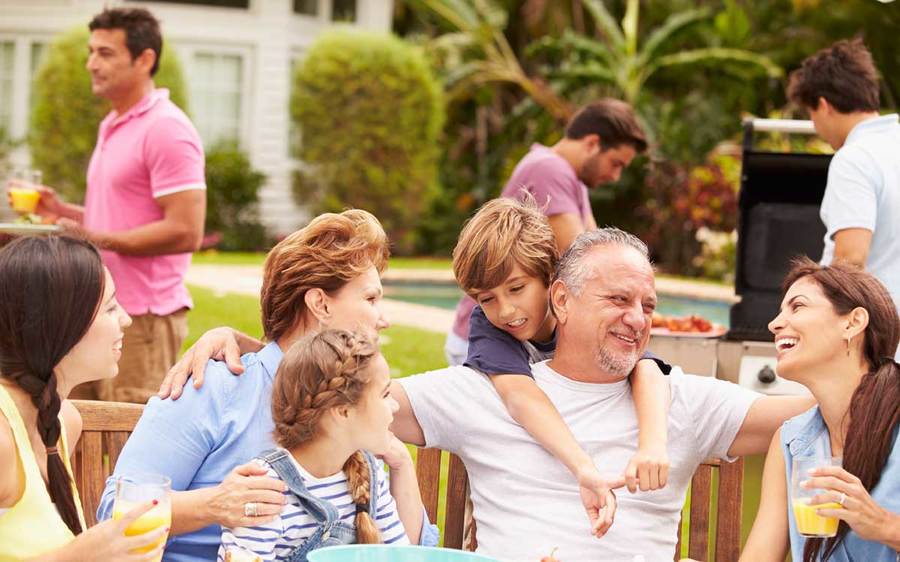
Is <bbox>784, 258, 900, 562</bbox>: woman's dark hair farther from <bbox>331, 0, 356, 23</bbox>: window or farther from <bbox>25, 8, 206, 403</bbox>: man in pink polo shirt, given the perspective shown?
<bbox>331, 0, 356, 23</bbox>: window

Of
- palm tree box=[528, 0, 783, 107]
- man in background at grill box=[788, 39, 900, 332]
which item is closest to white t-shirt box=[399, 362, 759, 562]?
man in background at grill box=[788, 39, 900, 332]

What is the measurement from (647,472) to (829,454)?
41 cm

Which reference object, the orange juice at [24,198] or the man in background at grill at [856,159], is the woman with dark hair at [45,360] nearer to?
the orange juice at [24,198]

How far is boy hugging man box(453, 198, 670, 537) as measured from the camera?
3354 millimetres

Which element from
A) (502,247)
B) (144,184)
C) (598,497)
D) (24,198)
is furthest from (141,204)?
(598,497)

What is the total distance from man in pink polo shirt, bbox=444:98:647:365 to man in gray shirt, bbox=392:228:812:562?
97.5 inches

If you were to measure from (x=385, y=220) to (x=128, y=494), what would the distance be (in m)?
16.4

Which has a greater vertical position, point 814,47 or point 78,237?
point 814,47

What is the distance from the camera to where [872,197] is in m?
5.10

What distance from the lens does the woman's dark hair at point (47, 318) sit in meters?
2.71

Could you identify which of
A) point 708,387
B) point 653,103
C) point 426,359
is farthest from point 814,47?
point 708,387

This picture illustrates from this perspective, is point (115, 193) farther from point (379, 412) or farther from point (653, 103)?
point (653, 103)

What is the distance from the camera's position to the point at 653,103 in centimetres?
1820

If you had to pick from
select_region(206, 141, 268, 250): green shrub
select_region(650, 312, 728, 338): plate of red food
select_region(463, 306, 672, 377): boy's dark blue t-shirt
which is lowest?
select_region(206, 141, 268, 250): green shrub
